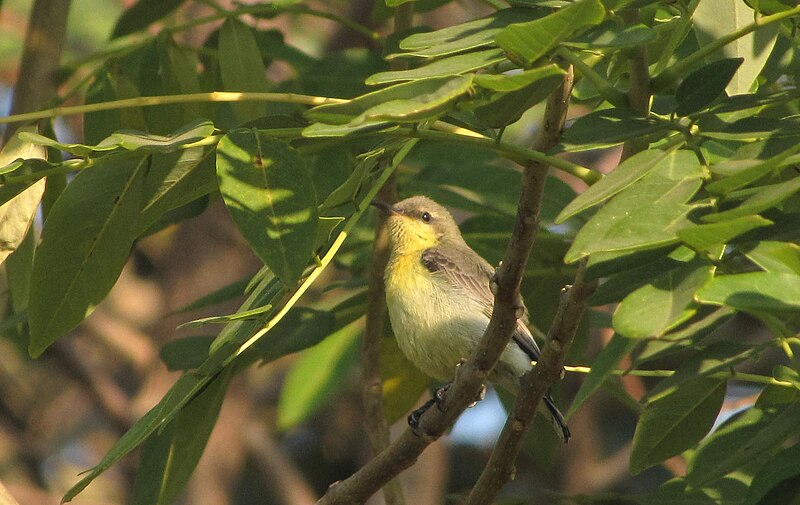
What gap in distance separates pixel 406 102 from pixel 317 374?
4.56 m

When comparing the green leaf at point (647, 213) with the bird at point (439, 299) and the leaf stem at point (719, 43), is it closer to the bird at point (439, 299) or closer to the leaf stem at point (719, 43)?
the leaf stem at point (719, 43)

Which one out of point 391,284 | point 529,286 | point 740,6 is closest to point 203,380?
point 740,6

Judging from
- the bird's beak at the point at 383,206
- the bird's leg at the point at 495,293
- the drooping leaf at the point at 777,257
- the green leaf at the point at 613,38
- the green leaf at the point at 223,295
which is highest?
the green leaf at the point at 613,38

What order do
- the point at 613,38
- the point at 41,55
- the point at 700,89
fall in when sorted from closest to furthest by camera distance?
the point at 613,38
the point at 700,89
the point at 41,55

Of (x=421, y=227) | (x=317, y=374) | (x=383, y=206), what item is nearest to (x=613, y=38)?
(x=383, y=206)

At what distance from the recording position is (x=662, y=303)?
178cm

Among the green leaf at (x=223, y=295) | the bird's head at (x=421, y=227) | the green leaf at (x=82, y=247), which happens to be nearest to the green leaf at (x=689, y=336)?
the green leaf at (x=82, y=247)

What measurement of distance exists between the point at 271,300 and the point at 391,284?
237 cm

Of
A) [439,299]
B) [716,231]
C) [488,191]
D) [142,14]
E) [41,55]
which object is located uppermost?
[716,231]

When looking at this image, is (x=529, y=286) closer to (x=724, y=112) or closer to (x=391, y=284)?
(x=391, y=284)

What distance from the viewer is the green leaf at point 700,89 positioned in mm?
2135

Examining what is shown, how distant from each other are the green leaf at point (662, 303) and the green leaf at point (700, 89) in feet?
1.36

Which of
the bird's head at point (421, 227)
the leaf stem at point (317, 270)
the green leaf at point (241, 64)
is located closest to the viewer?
the leaf stem at point (317, 270)

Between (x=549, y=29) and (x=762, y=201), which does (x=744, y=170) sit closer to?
(x=762, y=201)
